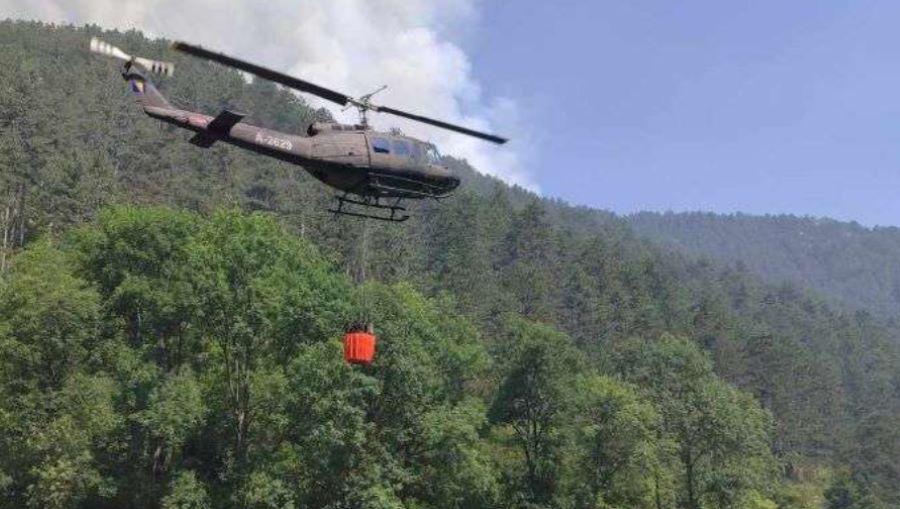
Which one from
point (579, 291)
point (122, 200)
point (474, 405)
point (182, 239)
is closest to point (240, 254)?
point (182, 239)

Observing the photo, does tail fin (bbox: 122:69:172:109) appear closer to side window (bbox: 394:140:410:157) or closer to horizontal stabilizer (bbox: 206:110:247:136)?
horizontal stabilizer (bbox: 206:110:247:136)

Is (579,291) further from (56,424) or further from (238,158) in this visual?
(56,424)

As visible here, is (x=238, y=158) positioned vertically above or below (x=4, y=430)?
above

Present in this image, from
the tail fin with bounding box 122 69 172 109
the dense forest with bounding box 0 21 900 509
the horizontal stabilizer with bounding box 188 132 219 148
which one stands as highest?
the tail fin with bounding box 122 69 172 109

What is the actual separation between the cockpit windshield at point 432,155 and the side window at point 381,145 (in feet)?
4.83

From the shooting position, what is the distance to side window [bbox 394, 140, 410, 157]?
24.7 m

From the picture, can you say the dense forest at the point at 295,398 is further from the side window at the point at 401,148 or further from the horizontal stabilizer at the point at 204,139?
the horizontal stabilizer at the point at 204,139

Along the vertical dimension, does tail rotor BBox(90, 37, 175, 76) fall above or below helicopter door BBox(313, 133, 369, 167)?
above

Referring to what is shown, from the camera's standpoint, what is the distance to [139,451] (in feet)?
140

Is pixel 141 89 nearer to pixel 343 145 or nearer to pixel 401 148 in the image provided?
pixel 343 145

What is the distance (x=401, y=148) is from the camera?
24812 millimetres

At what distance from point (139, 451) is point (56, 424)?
610 centimetres

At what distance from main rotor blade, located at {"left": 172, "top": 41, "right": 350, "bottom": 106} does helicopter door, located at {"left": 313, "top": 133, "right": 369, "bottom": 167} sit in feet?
4.18

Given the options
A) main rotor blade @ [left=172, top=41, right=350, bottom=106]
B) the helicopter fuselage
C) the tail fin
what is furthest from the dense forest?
the tail fin
